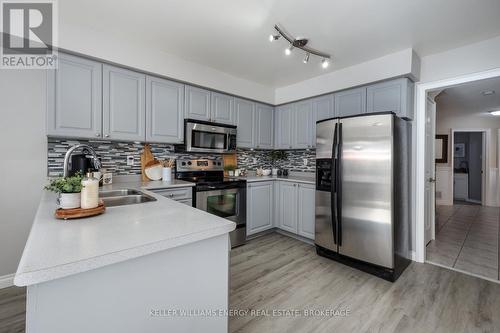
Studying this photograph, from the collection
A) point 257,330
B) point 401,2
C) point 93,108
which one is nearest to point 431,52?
point 401,2

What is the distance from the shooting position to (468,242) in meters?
3.37

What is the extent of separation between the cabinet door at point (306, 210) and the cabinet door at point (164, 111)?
6.02 ft

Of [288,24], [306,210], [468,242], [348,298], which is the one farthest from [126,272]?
[468,242]

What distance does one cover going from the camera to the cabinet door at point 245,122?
11.8 feet

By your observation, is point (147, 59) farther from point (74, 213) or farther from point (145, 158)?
point (74, 213)

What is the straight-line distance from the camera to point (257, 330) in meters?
1.66

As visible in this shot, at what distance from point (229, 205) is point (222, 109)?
1.40 meters

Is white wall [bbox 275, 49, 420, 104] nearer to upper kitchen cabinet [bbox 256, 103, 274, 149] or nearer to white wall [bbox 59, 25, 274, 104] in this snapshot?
upper kitchen cabinet [bbox 256, 103, 274, 149]

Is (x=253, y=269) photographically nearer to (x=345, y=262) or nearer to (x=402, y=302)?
(x=345, y=262)

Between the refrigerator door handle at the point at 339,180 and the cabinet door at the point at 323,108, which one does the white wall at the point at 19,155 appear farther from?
the cabinet door at the point at 323,108

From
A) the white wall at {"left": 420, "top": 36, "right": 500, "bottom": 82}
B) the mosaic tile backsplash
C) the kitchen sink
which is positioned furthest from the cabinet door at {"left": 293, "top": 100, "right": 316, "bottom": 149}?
the kitchen sink

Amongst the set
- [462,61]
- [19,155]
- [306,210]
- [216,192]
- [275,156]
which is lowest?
[306,210]

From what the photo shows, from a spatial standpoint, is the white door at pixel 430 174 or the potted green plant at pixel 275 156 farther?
the potted green plant at pixel 275 156

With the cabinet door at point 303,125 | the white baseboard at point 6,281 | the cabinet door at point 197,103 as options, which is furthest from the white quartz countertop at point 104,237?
the cabinet door at point 303,125
